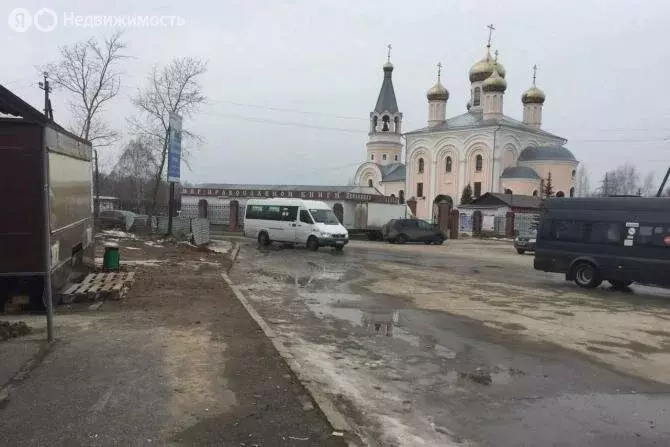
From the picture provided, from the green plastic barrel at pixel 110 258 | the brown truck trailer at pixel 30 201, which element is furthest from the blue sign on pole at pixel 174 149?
the brown truck trailer at pixel 30 201

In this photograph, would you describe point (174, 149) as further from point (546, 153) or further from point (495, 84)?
point (546, 153)

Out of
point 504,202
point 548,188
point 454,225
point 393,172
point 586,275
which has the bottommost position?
point 454,225

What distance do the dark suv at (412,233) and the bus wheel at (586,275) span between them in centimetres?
1856

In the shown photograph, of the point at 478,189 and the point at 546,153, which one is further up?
the point at 546,153

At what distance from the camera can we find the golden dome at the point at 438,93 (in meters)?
76.2

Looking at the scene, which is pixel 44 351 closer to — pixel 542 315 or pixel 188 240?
pixel 542 315

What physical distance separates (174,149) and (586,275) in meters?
14.7

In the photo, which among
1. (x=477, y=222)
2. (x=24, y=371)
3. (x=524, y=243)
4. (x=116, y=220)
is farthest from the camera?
(x=477, y=222)

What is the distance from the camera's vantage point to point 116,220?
3581 cm

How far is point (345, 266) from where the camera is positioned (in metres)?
19.4

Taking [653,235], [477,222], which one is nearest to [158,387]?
[653,235]

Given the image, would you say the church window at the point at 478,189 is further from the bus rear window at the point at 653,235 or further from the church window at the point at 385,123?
the bus rear window at the point at 653,235

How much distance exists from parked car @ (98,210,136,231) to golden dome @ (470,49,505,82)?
52257 mm

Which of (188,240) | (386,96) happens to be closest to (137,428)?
(188,240)
